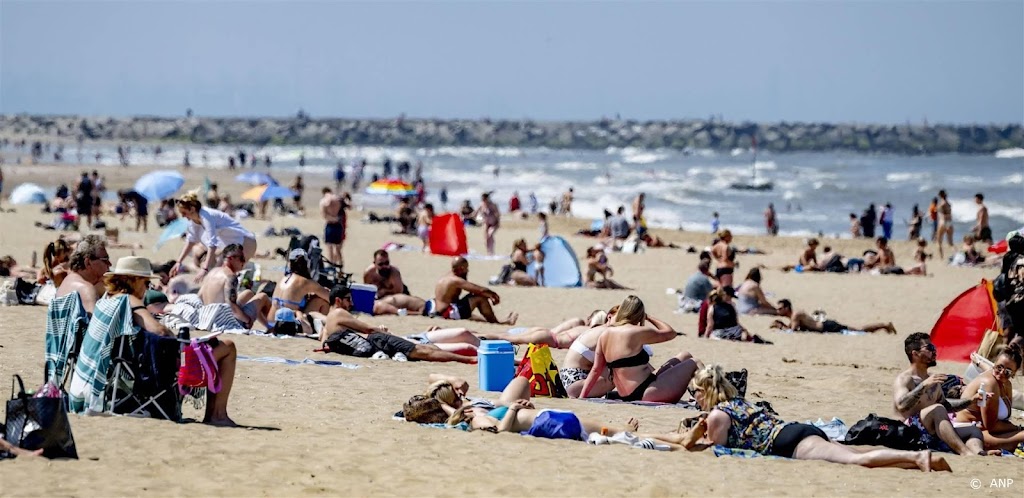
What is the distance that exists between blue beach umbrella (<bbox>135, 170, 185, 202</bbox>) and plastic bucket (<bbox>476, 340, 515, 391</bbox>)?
11.3m

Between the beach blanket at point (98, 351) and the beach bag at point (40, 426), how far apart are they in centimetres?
61

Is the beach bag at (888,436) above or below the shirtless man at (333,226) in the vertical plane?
below

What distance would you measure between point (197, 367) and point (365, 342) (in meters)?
2.99

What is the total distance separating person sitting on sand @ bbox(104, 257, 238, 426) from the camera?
607cm

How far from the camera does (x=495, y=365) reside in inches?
317

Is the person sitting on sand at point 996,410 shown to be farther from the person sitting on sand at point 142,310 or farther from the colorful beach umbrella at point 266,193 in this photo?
the colorful beach umbrella at point 266,193

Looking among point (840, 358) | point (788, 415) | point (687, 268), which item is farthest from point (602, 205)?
point (788, 415)

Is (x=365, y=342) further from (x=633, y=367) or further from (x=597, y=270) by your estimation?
(x=597, y=270)

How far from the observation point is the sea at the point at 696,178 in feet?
121

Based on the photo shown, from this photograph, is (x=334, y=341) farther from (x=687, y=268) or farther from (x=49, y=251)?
(x=687, y=268)

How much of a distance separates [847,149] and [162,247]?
8562cm

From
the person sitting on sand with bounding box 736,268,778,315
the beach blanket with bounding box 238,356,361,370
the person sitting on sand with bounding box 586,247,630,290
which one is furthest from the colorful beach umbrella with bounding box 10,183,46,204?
the beach blanket with bounding box 238,356,361,370

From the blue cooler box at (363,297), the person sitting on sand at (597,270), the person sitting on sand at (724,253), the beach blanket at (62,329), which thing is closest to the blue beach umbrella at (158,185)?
the person sitting on sand at (597,270)

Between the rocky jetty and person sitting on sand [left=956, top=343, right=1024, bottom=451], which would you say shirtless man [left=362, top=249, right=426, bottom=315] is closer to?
person sitting on sand [left=956, top=343, right=1024, bottom=451]
